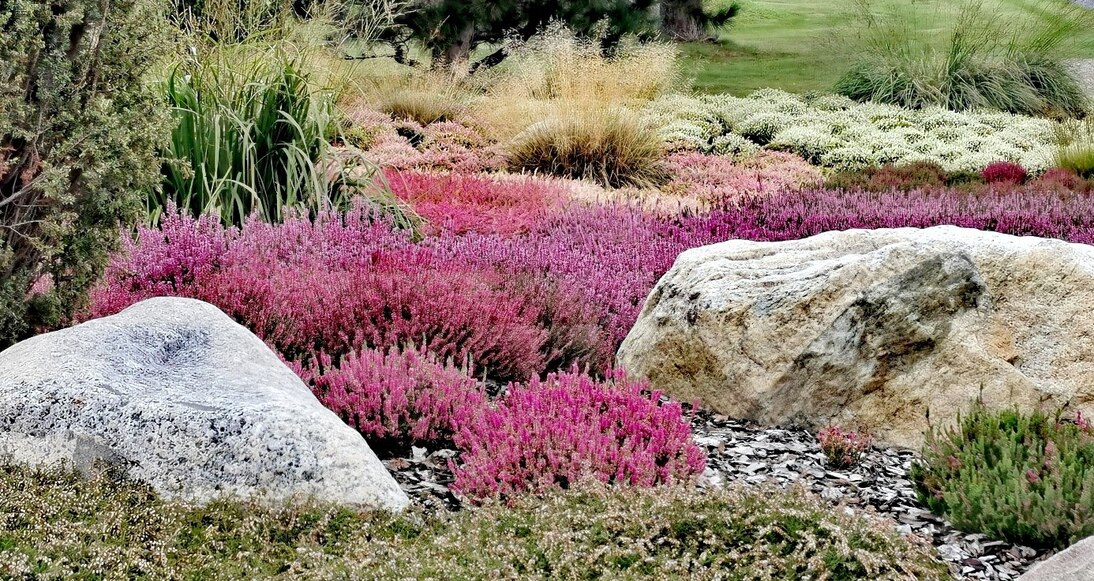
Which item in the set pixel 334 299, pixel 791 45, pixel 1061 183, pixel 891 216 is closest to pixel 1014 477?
pixel 334 299

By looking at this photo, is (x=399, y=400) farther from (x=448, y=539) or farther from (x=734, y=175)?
(x=734, y=175)

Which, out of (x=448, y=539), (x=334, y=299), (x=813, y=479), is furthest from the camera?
(x=334, y=299)

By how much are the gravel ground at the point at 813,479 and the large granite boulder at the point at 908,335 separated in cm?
20

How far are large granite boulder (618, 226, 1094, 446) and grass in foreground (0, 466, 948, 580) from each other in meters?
1.57

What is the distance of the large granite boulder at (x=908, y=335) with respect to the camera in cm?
459

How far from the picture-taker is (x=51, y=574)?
260 cm

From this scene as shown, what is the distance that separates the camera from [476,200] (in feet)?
33.4

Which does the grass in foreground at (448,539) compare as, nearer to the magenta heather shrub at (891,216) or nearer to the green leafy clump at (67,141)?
the green leafy clump at (67,141)

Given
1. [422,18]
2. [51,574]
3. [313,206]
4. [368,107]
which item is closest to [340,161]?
[313,206]

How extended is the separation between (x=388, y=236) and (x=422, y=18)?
44.5 ft

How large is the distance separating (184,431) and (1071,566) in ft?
8.49

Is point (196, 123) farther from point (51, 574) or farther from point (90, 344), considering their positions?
point (51, 574)

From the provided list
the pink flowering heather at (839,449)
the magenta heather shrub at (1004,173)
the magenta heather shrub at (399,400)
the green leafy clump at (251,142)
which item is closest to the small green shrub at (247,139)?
the green leafy clump at (251,142)

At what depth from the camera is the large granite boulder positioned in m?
4.59
